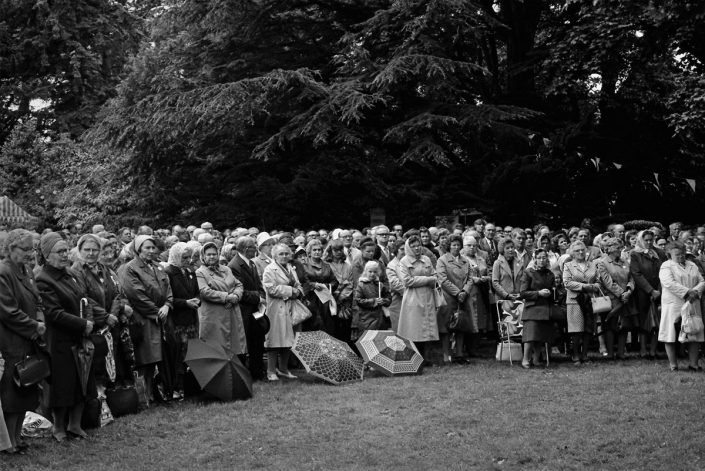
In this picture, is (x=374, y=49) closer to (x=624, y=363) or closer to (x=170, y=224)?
(x=170, y=224)

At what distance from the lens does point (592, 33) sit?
63.0ft

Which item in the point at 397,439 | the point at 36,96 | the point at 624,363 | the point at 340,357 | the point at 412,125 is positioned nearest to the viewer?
the point at 397,439

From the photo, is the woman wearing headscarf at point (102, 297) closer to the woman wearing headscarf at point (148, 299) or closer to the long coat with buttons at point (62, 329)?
A: the woman wearing headscarf at point (148, 299)

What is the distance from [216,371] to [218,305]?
1052mm

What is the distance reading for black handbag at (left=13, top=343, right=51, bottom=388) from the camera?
725 centimetres

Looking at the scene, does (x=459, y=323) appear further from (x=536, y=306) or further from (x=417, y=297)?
(x=536, y=306)

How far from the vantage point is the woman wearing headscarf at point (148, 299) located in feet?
31.2

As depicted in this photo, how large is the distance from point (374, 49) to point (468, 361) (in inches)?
423

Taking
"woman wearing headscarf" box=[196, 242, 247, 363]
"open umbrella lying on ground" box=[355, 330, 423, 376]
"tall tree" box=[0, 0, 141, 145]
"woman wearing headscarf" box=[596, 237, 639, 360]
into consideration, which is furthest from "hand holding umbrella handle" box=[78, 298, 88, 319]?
"tall tree" box=[0, 0, 141, 145]

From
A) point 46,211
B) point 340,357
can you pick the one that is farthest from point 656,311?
point 46,211

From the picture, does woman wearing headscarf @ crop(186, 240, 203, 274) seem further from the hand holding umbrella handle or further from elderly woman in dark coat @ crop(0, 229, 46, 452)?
elderly woman in dark coat @ crop(0, 229, 46, 452)

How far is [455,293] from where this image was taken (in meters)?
12.7

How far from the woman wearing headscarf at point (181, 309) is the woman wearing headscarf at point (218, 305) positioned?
0.43 feet

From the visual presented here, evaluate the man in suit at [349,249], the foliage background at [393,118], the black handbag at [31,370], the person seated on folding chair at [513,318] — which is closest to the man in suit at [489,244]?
the person seated on folding chair at [513,318]
